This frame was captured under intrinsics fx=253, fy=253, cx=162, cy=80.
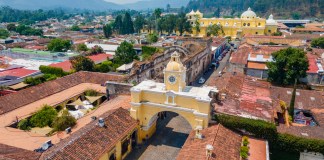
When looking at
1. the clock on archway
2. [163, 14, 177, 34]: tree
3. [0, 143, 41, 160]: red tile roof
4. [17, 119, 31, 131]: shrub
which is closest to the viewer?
[0, 143, 41, 160]: red tile roof

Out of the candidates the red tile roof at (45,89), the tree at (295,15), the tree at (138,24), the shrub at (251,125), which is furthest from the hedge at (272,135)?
the tree at (295,15)

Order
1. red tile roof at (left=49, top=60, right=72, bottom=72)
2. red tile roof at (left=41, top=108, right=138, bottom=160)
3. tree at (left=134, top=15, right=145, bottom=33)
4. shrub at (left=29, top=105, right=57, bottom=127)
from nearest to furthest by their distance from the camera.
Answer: red tile roof at (left=41, top=108, right=138, bottom=160) → shrub at (left=29, top=105, right=57, bottom=127) → red tile roof at (left=49, top=60, right=72, bottom=72) → tree at (left=134, top=15, right=145, bottom=33)

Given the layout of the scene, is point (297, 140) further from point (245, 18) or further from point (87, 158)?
point (245, 18)

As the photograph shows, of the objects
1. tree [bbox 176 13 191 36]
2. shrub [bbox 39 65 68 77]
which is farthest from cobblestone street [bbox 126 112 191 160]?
tree [bbox 176 13 191 36]

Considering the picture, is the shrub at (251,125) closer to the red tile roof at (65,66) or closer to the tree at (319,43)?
the red tile roof at (65,66)

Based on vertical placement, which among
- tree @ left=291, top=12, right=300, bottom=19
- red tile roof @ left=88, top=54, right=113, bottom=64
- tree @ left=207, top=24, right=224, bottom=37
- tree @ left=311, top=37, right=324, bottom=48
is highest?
tree @ left=291, top=12, right=300, bottom=19

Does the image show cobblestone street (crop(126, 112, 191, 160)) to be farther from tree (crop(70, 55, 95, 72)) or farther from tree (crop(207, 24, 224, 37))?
tree (crop(207, 24, 224, 37))
